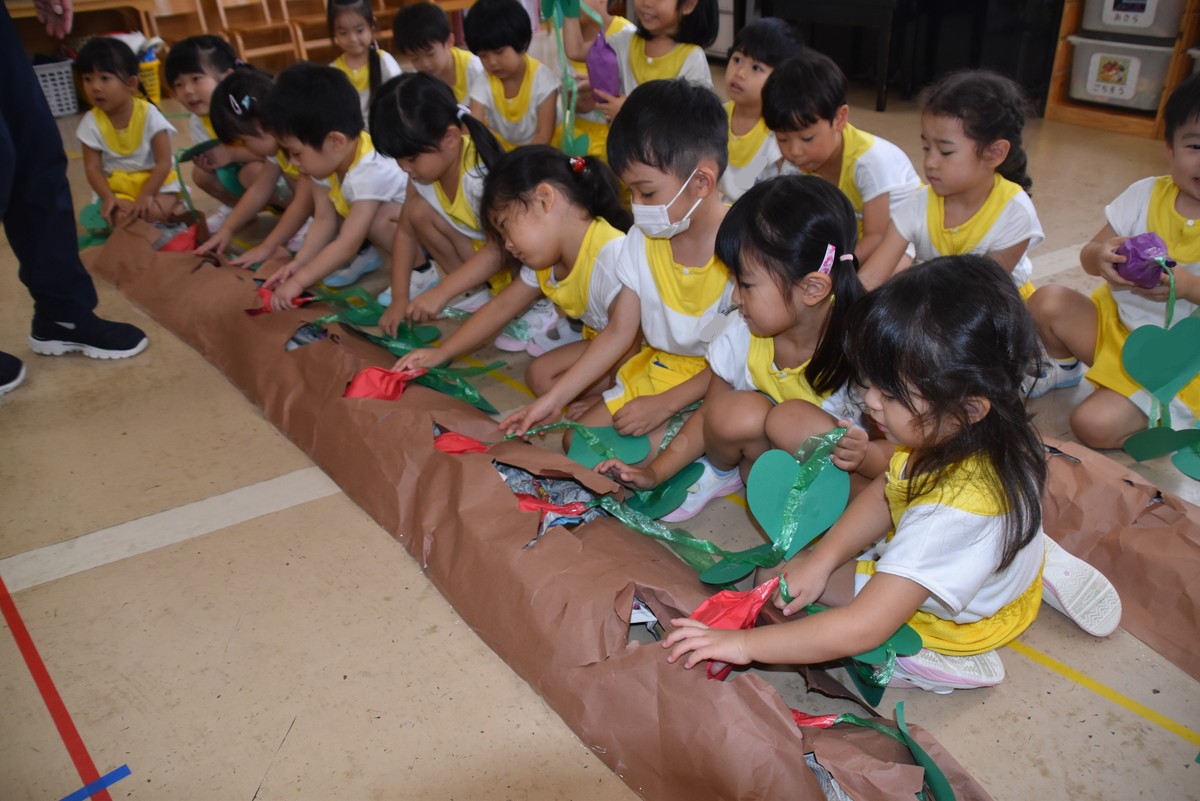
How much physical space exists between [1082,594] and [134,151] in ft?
9.79

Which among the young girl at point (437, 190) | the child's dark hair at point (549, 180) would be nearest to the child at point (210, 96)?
the young girl at point (437, 190)

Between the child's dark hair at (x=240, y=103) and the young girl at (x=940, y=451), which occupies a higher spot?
the child's dark hair at (x=240, y=103)

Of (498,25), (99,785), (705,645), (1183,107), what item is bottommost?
(99,785)

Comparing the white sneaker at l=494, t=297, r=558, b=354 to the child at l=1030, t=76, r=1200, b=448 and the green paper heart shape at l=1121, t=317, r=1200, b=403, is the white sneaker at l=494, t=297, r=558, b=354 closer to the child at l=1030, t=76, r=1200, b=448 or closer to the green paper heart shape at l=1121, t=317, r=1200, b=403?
the child at l=1030, t=76, r=1200, b=448

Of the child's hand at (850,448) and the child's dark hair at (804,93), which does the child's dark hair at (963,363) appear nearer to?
the child's hand at (850,448)

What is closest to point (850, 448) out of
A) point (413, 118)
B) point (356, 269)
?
point (413, 118)

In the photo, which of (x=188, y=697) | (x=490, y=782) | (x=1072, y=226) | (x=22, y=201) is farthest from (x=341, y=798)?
(x=1072, y=226)

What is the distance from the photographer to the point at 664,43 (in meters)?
2.66

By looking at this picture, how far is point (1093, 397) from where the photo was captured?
1.64m

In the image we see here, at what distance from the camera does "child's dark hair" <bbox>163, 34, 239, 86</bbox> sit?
2.78 metres

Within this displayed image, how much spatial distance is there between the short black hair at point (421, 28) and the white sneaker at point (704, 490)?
2.01 m

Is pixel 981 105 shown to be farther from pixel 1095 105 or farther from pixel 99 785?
pixel 1095 105

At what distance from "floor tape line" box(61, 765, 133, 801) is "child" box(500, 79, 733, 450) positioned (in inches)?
30.2

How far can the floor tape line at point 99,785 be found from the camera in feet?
3.69
